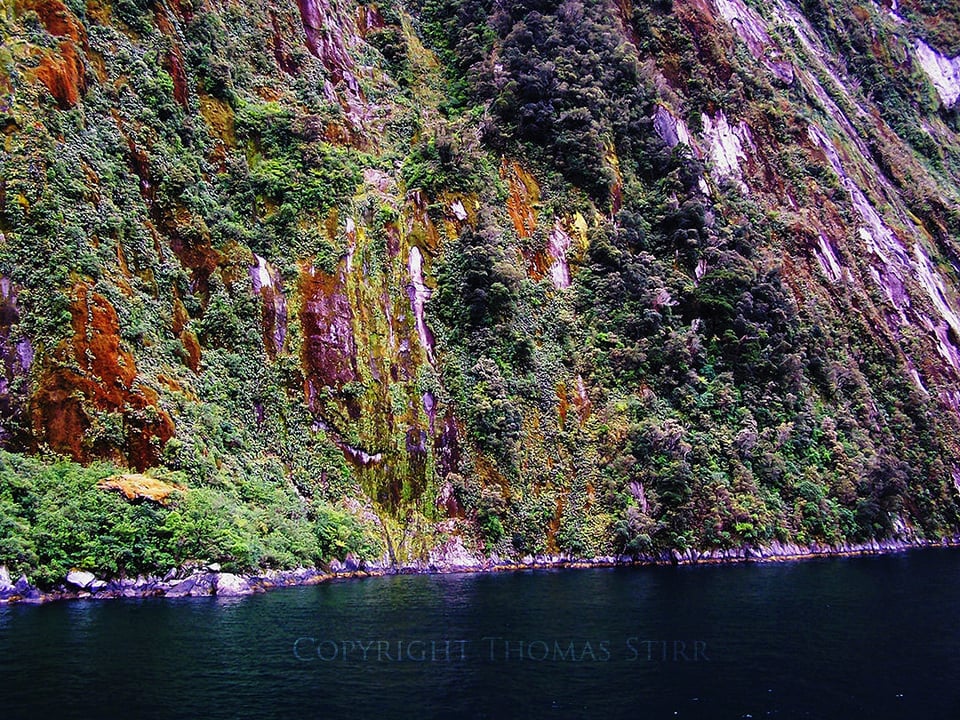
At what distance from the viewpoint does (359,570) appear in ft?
127

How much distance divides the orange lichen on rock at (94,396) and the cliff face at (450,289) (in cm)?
11

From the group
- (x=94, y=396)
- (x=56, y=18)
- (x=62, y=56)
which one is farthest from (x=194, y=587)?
(x=56, y=18)

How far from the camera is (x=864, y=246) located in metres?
73.6

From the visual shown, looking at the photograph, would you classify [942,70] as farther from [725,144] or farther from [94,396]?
[94,396]

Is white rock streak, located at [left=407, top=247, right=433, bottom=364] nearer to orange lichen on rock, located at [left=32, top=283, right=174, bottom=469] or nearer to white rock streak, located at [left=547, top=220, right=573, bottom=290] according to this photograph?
white rock streak, located at [left=547, top=220, right=573, bottom=290]

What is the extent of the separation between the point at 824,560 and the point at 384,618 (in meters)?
34.3

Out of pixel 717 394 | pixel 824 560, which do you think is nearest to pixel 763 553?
pixel 824 560

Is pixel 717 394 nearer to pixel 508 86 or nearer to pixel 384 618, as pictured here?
pixel 508 86

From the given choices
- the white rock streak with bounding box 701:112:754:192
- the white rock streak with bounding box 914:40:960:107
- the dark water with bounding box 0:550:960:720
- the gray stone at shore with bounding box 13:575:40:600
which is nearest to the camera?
the dark water with bounding box 0:550:960:720

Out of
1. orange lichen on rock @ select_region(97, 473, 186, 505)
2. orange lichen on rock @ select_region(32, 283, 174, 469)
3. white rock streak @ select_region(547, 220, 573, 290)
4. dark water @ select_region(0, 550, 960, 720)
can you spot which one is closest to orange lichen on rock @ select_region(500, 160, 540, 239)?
white rock streak @ select_region(547, 220, 573, 290)

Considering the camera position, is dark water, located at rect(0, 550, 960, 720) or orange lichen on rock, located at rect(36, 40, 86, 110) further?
orange lichen on rock, located at rect(36, 40, 86, 110)

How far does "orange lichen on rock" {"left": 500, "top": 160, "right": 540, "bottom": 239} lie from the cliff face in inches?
10.0

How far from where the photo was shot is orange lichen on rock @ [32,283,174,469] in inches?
1236

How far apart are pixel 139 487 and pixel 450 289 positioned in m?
23.2
